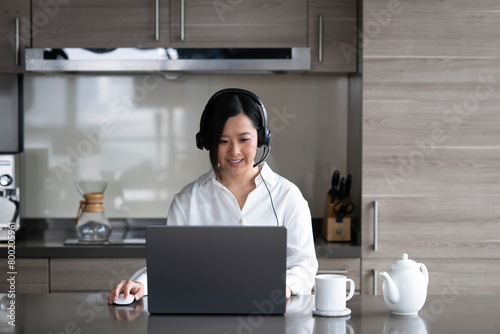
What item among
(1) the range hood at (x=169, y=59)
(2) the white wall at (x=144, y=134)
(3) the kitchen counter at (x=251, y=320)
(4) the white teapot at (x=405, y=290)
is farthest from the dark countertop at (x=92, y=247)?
(4) the white teapot at (x=405, y=290)

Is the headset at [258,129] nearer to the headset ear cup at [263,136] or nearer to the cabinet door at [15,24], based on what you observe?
the headset ear cup at [263,136]

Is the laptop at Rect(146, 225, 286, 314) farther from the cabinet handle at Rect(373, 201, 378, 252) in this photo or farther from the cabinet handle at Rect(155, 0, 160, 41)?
the cabinet handle at Rect(155, 0, 160, 41)

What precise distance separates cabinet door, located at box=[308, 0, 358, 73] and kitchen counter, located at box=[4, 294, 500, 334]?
1.66 m

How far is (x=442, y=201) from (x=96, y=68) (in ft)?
5.76

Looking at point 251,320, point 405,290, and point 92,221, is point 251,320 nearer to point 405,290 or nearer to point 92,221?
point 405,290

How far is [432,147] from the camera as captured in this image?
2.93m

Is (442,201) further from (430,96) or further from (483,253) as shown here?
(430,96)

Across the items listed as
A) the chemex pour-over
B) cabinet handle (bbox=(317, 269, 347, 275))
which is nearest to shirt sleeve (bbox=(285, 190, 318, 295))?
cabinet handle (bbox=(317, 269, 347, 275))

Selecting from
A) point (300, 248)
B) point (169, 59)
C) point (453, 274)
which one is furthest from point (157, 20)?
point (453, 274)

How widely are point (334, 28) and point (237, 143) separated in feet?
4.54

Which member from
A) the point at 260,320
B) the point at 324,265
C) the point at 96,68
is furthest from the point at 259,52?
the point at 260,320

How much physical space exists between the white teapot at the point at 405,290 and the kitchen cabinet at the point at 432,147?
4.41 ft

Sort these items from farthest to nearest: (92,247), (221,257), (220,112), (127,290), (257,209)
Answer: (92,247), (257,209), (220,112), (127,290), (221,257)

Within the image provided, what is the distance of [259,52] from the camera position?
300 centimetres
